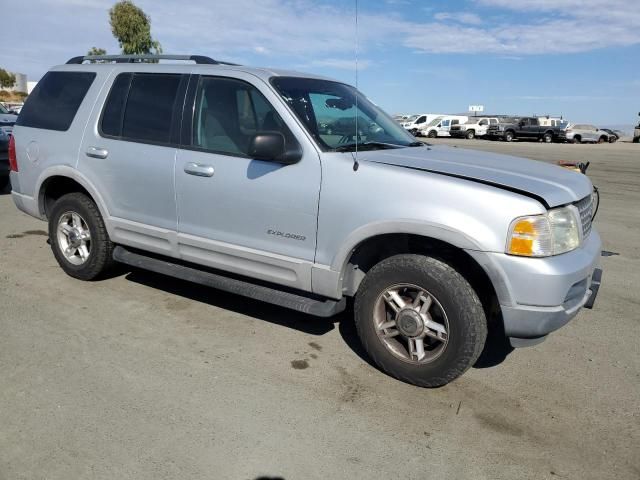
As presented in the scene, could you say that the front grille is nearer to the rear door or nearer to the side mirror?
the side mirror

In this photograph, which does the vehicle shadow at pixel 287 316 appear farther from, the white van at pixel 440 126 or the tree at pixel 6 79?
the tree at pixel 6 79

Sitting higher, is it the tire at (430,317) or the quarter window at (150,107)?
the quarter window at (150,107)

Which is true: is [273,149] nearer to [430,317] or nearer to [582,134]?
[430,317]

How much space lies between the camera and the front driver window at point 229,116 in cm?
399

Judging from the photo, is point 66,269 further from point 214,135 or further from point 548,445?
point 548,445

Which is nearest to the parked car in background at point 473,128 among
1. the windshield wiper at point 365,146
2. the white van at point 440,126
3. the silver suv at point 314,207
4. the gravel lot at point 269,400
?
the white van at point 440,126

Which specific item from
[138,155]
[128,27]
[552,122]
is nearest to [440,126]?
[552,122]

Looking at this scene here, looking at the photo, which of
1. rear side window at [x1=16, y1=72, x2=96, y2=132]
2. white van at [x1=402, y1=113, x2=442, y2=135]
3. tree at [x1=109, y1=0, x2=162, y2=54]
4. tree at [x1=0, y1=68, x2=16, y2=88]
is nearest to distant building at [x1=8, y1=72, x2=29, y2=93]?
tree at [x1=0, y1=68, x2=16, y2=88]

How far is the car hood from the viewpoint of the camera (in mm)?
3264

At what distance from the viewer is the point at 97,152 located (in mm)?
4746

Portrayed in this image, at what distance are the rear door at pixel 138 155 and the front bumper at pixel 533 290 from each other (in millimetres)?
2491

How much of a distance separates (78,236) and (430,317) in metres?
3.40

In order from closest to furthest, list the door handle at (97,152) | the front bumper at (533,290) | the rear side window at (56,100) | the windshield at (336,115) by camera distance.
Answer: the front bumper at (533,290) < the windshield at (336,115) < the door handle at (97,152) < the rear side window at (56,100)

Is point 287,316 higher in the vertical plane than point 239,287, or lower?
lower
